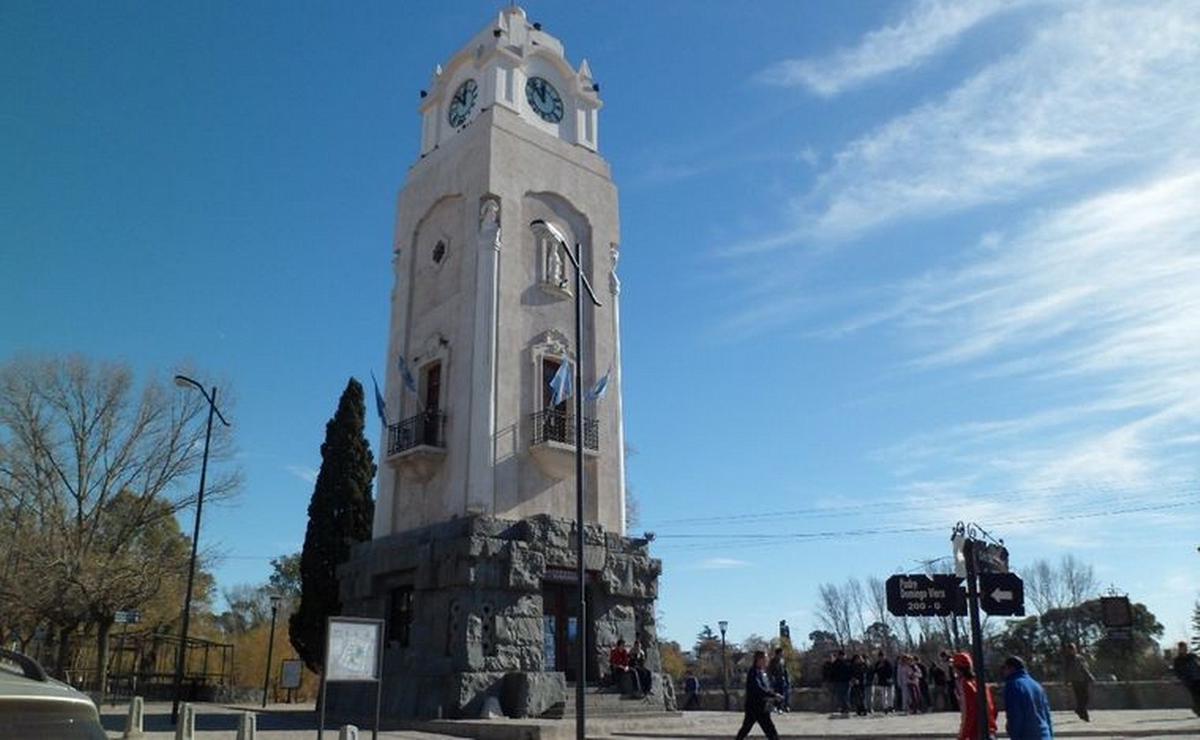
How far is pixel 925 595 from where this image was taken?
11.4 meters

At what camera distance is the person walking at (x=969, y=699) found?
34.0 ft

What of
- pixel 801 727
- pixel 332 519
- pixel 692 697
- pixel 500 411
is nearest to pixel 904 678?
pixel 801 727

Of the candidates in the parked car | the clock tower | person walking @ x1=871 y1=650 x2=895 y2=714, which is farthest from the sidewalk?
the parked car

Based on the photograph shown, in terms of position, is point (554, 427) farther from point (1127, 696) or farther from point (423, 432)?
point (1127, 696)

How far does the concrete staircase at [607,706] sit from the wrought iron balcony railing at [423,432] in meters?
7.28

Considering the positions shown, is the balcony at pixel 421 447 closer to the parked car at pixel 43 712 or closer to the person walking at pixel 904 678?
the person walking at pixel 904 678

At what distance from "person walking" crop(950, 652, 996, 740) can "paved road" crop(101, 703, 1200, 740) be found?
536 cm

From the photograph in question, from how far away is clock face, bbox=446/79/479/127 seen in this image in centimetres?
2853

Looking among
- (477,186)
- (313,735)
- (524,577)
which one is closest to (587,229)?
(477,186)

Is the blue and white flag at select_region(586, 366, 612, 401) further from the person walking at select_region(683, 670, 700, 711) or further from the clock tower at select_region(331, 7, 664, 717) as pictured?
the person walking at select_region(683, 670, 700, 711)

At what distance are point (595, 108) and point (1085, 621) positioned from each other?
2229 inches

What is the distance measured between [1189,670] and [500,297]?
683 inches

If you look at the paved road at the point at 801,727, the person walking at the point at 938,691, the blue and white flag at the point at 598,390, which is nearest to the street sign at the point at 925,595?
the paved road at the point at 801,727

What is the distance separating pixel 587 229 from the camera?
28.1 meters
